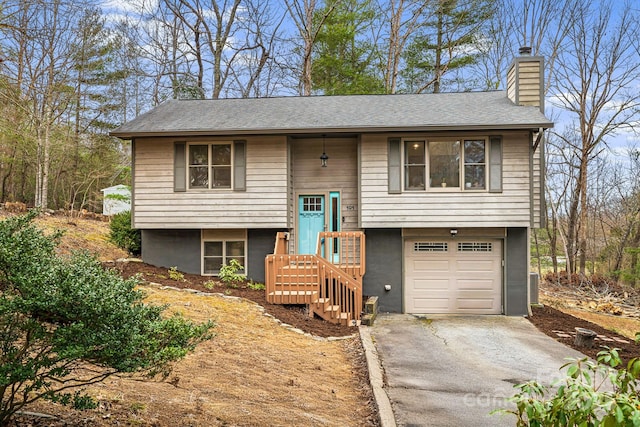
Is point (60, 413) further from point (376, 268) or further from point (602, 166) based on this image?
point (602, 166)

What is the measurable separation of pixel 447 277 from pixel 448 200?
76.7 inches

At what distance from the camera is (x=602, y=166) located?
21672 millimetres

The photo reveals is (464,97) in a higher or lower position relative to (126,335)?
higher

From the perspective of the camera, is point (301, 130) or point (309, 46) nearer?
point (301, 130)

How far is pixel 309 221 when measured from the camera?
12.4 m

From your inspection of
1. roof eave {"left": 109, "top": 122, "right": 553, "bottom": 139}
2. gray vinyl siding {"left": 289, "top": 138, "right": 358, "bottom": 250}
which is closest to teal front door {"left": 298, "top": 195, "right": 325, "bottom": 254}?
gray vinyl siding {"left": 289, "top": 138, "right": 358, "bottom": 250}

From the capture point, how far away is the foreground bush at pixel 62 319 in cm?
285

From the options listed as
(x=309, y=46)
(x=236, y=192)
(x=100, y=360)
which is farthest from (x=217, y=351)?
(x=309, y=46)

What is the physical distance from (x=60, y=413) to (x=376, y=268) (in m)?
8.66

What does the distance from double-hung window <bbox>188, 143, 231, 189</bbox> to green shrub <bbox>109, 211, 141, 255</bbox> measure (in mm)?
2514

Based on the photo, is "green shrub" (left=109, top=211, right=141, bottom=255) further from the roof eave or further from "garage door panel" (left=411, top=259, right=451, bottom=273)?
"garage door panel" (left=411, top=259, right=451, bottom=273)

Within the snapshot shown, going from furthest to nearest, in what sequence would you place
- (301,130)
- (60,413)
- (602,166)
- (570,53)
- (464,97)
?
(602,166) < (570,53) < (464,97) < (301,130) < (60,413)

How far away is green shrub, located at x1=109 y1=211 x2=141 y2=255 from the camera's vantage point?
1298 centimetres

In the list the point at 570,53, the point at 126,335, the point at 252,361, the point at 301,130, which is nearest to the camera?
the point at 126,335
